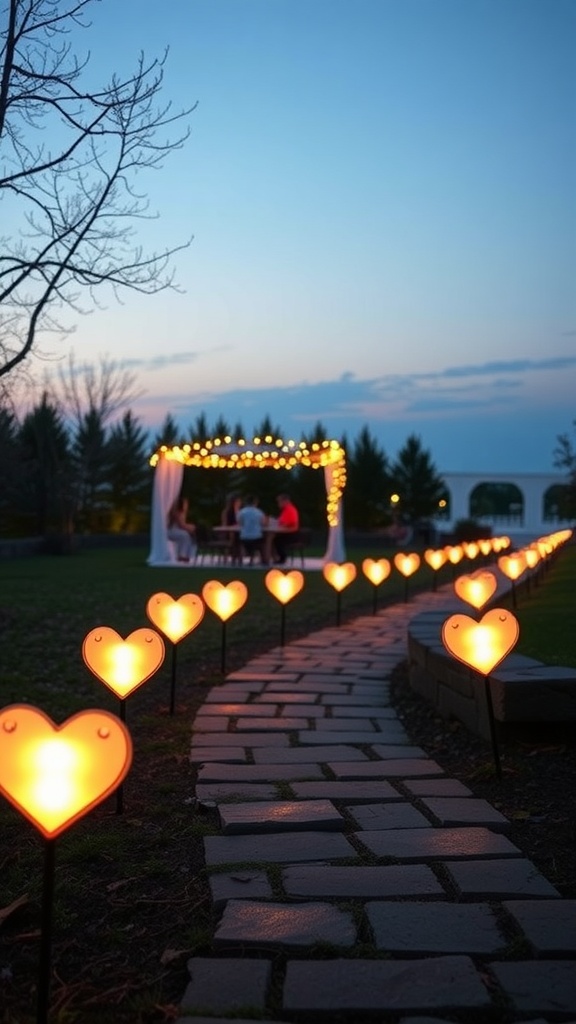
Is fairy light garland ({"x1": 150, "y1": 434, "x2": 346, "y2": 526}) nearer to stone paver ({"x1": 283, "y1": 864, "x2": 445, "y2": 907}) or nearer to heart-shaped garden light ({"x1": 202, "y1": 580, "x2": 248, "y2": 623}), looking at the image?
heart-shaped garden light ({"x1": 202, "y1": 580, "x2": 248, "y2": 623})

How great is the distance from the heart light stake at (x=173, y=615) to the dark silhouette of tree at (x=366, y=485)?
35.5 m

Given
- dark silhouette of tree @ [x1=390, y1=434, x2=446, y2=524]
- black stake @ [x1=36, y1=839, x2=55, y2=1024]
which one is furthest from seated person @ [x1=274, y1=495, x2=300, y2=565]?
dark silhouette of tree @ [x1=390, y1=434, x2=446, y2=524]

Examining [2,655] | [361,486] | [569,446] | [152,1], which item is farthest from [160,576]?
[361,486]

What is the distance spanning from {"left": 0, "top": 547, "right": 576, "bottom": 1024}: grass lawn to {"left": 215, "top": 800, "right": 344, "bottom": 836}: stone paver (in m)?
0.12

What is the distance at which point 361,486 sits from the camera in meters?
43.3

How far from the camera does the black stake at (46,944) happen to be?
95.5 inches

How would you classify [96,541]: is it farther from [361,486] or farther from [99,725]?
[99,725]

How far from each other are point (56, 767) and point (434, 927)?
1.15 meters

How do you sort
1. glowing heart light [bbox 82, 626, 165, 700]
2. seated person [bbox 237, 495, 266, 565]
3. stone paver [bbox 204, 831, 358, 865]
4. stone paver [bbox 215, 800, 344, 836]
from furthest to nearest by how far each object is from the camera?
seated person [bbox 237, 495, 266, 565] < glowing heart light [bbox 82, 626, 165, 700] < stone paver [bbox 215, 800, 344, 836] < stone paver [bbox 204, 831, 358, 865]

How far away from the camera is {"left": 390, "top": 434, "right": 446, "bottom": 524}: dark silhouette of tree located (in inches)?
1829

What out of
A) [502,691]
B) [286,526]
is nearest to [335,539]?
[286,526]

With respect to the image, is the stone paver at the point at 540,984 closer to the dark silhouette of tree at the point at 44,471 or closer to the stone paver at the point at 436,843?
the stone paver at the point at 436,843

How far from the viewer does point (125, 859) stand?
376 cm

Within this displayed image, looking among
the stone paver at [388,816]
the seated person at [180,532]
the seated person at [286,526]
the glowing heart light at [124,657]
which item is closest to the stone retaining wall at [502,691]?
the stone paver at [388,816]
